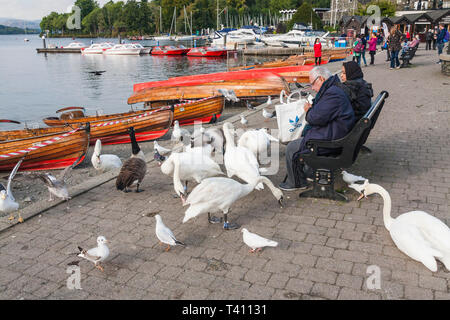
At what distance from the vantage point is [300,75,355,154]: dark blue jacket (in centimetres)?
510

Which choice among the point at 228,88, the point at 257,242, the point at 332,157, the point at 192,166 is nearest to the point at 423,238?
the point at 332,157

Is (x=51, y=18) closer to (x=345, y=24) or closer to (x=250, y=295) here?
(x=345, y=24)

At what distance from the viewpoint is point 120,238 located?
4.78m

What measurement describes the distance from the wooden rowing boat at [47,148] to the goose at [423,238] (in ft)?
25.8

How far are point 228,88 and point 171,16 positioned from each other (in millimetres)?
118850

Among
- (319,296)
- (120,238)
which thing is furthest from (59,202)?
(319,296)

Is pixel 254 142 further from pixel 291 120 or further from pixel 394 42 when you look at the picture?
pixel 394 42

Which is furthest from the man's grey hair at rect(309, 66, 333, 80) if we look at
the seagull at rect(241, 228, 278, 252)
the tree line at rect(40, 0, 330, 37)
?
the tree line at rect(40, 0, 330, 37)

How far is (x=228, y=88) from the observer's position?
1568 centimetres

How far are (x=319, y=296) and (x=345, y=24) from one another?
226 ft

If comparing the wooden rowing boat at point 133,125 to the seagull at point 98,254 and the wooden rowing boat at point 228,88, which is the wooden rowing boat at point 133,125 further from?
the seagull at point 98,254

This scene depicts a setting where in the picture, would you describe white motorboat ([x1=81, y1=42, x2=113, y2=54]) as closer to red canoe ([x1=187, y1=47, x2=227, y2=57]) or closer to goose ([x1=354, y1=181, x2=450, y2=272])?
red canoe ([x1=187, y1=47, x2=227, y2=57])

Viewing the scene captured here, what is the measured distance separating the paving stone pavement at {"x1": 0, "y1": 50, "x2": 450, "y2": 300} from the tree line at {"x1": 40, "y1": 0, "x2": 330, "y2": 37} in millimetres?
108803

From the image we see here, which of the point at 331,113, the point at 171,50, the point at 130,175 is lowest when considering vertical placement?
the point at 130,175
